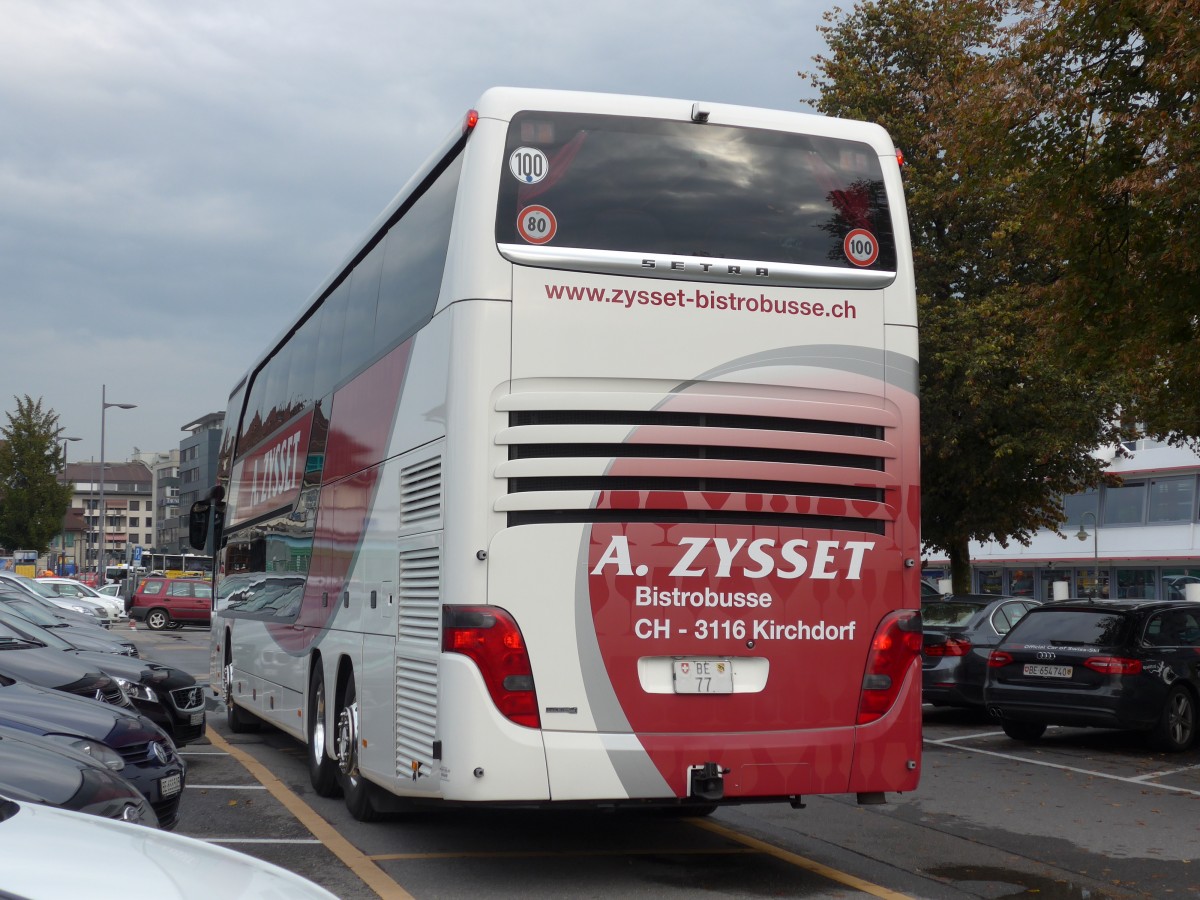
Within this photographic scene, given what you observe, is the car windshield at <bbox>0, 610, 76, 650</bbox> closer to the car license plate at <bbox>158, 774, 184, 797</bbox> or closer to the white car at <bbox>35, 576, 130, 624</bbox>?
the car license plate at <bbox>158, 774, 184, 797</bbox>

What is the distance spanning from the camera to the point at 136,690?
1168 centimetres

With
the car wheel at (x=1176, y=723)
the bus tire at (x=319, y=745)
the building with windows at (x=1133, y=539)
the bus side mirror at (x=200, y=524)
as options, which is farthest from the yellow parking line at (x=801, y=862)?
the building with windows at (x=1133, y=539)

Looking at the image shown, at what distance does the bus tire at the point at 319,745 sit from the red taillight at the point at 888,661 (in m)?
4.29

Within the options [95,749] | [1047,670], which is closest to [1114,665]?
[1047,670]

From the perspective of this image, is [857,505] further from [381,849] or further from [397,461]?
[381,849]

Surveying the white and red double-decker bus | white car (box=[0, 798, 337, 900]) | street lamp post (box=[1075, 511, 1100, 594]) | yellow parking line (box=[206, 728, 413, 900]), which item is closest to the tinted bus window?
the white and red double-decker bus

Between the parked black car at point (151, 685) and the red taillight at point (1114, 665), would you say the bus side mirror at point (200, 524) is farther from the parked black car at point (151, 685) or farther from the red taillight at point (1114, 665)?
the red taillight at point (1114, 665)

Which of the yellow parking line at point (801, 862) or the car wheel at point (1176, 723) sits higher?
the car wheel at point (1176, 723)

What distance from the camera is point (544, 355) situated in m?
7.38

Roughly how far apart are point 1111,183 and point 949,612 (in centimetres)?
593

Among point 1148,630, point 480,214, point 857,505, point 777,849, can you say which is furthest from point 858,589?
point 1148,630

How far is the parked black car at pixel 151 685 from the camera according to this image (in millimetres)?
11688

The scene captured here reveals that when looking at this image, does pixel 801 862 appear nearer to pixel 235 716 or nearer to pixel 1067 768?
pixel 1067 768

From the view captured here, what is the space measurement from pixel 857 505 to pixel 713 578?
0.95 m
